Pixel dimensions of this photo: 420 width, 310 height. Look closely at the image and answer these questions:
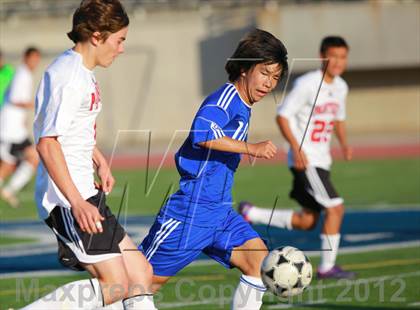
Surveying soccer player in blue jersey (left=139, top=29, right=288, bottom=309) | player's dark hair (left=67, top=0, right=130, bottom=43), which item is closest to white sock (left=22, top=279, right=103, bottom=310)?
soccer player in blue jersey (left=139, top=29, right=288, bottom=309)

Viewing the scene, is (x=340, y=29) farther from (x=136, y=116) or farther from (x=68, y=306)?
(x=68, y=306)

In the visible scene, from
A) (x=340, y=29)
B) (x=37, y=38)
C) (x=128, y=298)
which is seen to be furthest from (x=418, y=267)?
(x=37, y=38)

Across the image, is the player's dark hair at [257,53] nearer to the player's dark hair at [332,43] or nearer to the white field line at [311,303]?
the white field line at [311,303]

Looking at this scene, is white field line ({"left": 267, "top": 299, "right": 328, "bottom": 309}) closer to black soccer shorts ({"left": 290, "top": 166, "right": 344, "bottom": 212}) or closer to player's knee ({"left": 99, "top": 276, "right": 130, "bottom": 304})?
black soccer shorts ({"left": 290, "top": 166, "right": 344, "bottom": 212})

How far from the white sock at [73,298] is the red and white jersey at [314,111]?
444 cm

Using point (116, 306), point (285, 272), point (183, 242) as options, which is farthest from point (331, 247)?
point (116, 306)

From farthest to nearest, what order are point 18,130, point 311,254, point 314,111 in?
point 18,130 < point 311,254 < point 314,111

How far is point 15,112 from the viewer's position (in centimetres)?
1722

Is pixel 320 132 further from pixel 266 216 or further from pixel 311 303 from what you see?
pixel 311 303

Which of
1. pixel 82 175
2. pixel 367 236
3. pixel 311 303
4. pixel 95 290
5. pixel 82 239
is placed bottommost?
pixel 367 236

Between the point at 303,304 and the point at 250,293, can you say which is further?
the point at 303,304

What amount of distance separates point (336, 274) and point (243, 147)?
338cm

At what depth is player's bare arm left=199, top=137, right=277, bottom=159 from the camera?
6.22 meters

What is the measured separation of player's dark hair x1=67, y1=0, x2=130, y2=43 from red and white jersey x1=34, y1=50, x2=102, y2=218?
0.18 m
